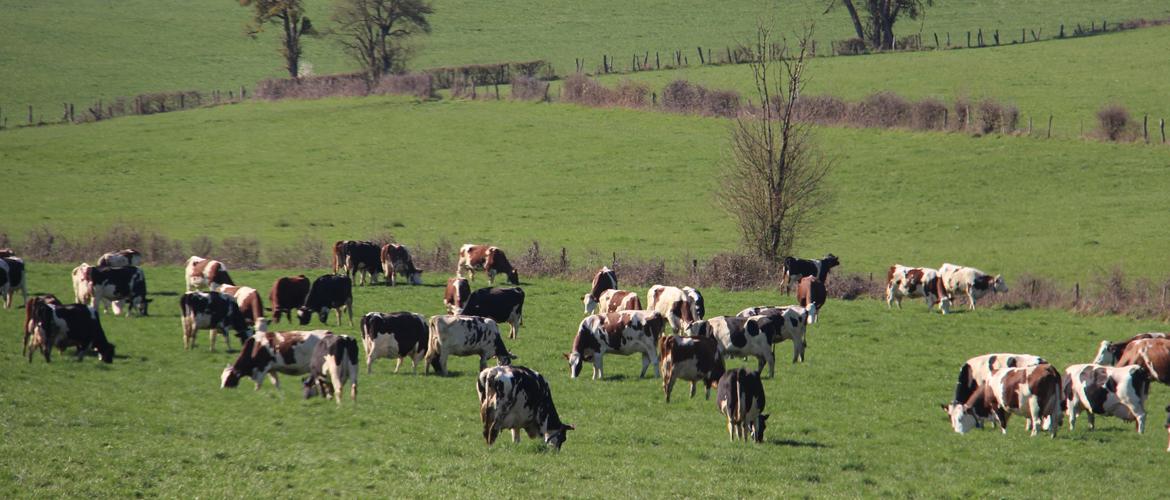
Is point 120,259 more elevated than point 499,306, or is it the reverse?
point 120,259

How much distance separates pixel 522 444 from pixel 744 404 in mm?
3398

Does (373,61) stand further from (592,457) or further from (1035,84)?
(592,457)

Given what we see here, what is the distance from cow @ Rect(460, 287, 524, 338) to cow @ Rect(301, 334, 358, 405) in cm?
744

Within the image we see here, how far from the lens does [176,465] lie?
49.5ft

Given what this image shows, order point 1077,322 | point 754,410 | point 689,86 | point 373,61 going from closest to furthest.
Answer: point 754,410
point 1077,322
point 689,86
point 373,61

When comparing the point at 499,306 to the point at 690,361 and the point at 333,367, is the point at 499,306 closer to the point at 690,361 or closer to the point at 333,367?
the point at 690,361

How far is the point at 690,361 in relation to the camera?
67.5 feet

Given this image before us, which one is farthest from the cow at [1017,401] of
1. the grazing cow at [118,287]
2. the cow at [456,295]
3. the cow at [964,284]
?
the grazing cow at [118,287]

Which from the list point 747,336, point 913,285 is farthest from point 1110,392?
point 913,285

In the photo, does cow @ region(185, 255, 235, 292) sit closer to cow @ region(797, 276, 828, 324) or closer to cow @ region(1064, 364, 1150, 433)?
cow @ region(797, 276, 828, 324)

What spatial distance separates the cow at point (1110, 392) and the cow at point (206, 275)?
21643 millimetres

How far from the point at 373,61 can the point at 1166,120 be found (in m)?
47.5

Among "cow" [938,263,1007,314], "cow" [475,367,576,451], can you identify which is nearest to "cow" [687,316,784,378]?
"cow" [475,367,576,451]

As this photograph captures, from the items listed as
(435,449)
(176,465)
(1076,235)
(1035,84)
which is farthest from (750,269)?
(1035,84)
